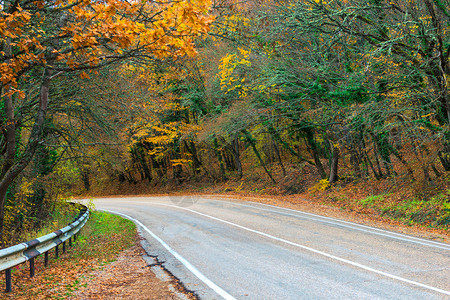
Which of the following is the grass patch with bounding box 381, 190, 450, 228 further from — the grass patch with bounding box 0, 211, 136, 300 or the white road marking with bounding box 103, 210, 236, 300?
the grass patch with bounding box 0, 211, 136, 300

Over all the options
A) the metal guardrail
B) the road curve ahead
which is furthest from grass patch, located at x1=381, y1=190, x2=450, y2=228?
the metal guardrail

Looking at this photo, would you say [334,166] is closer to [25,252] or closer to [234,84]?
[234,84]

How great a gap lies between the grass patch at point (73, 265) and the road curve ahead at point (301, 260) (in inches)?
42.4

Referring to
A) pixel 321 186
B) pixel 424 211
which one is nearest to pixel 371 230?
pixel 424 211

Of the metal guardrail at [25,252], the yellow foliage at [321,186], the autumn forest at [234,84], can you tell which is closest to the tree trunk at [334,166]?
the autumn forest at [234,84]

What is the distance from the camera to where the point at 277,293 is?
→ 17.7ft

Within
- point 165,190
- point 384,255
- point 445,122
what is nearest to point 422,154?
point 445,122

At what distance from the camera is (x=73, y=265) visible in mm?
7781

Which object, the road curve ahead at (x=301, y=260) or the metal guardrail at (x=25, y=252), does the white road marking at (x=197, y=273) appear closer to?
the road curve ahead at (x=301, y=260)

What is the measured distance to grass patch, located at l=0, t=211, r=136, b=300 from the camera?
5.78 metres

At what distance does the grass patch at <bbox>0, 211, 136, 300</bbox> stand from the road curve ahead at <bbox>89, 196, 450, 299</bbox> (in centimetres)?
108

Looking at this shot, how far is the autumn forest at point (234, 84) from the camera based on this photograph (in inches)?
229

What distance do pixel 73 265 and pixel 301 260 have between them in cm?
503

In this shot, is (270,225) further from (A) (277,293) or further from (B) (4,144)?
(B) (4,144)
